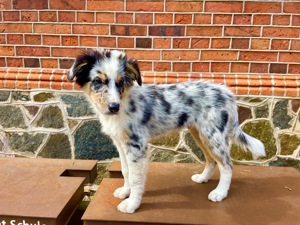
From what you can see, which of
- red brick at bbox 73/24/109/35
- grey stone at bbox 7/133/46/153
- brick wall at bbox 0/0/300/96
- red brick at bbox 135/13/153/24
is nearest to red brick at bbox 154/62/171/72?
brick wall at bbox 0/0/300/96

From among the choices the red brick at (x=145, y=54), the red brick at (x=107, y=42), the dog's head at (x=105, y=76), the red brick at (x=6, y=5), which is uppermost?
the red brick at (x=6, y=5)

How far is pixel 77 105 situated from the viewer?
3.60 meters

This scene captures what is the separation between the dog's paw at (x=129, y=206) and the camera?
2113 mm

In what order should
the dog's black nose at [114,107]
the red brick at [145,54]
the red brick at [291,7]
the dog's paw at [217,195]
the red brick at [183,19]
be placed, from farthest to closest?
1. the red brick at [145,54]
2. the red brick at [183,19]
3. the red brick at [291,7]
4. the dog's paw at [217,195]
5. the dog's black nose at [114,107]

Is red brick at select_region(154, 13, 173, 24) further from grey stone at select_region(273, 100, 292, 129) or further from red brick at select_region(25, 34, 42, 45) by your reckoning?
grey stone at select_region(273, 100, 292, 129)

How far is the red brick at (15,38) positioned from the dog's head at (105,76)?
189 centimetres

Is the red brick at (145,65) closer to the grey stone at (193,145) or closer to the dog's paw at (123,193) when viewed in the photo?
the grey stone at (193,145)

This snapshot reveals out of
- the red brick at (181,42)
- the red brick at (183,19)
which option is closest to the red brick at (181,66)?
the red brick at (181,42)

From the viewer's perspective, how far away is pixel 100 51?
2.08 metres

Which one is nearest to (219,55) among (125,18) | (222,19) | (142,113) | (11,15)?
(222,19)

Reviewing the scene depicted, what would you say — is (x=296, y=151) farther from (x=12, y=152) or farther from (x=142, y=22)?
(x=12, y=152)

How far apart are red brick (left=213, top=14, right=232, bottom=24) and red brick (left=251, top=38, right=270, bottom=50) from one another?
363mm

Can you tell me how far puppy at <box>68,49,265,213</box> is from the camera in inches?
79.7

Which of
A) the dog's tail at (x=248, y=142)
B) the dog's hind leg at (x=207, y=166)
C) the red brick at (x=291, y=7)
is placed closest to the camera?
the dog's tail at (x=248, y=142)
